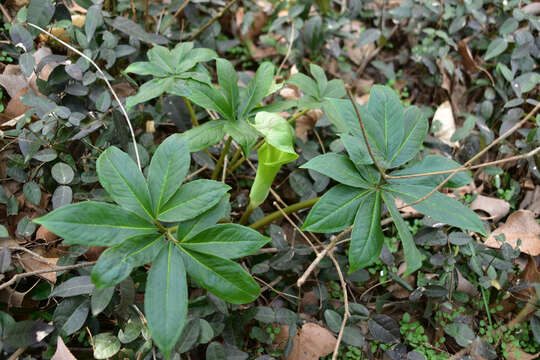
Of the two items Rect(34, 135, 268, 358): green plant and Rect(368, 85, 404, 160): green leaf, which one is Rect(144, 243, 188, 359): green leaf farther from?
Rect(368, 85, 404, 160): green leaf

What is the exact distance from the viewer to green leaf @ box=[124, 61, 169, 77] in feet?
4.64

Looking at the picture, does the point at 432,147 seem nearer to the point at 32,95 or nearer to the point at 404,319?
the point at 404,319

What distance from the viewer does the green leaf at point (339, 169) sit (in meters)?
1.15

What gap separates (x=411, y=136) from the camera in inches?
51.1

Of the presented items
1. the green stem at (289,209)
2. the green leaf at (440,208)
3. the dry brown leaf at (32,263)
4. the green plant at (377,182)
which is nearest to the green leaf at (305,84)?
the green plant at (377,182)

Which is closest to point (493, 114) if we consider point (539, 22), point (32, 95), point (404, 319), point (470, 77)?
point (470, 77)

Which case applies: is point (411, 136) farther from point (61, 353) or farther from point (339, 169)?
point (61, 353)

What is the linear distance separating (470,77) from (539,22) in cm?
38

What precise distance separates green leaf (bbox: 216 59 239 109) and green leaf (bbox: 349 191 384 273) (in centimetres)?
54

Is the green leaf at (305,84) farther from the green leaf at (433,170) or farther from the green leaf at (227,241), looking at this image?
the green leaf at (227,241)

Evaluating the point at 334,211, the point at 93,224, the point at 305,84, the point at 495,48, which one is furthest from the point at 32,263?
the point at 495,48

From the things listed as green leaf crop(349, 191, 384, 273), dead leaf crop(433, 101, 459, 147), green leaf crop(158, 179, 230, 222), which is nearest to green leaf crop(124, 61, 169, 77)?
green leaf crop(158, 179, 230, 222)

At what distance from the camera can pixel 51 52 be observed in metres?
1.77

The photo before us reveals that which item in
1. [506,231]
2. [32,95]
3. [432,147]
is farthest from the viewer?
[432,147]
